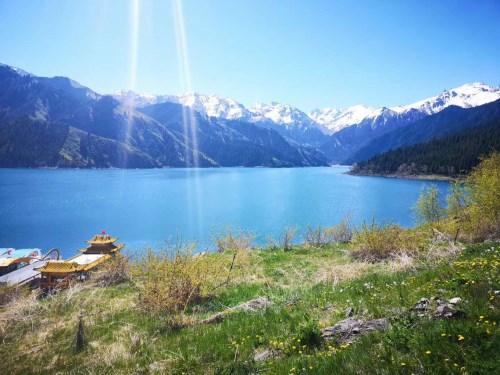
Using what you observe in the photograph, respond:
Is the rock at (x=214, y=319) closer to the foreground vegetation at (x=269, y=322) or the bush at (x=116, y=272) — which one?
the foreground vegetation at (x=269, y=322)

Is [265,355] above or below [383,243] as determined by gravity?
above

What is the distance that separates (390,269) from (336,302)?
603 cm

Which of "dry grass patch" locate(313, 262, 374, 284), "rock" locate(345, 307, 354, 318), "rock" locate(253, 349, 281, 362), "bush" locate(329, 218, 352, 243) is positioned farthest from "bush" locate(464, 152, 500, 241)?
"rock" locate(253, 349, 281, 362)

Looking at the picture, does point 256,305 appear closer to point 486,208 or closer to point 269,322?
point 269,322

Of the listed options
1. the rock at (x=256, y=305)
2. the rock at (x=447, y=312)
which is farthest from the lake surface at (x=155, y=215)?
the rock at (x=447, y=312)

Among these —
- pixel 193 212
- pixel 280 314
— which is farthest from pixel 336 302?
pixel 193 212

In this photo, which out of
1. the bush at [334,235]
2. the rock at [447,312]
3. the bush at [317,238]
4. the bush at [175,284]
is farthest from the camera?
the bush at [334,235]

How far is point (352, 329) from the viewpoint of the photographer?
23.7 feet

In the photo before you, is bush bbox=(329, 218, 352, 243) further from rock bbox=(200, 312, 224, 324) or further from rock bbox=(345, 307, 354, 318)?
rock bbox=(345, 307, 354, 318)

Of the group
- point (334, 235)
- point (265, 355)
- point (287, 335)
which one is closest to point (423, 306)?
point (287, 335)

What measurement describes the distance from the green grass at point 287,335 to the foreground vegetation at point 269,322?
3 cm

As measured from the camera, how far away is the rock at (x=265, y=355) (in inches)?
285

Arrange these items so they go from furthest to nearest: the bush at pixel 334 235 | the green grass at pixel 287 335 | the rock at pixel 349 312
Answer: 1. the bush at pixel 334 235
2. the rock at pixel 349 312
3. the green grass at pixel 287 335

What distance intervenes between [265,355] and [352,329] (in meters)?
2.27
